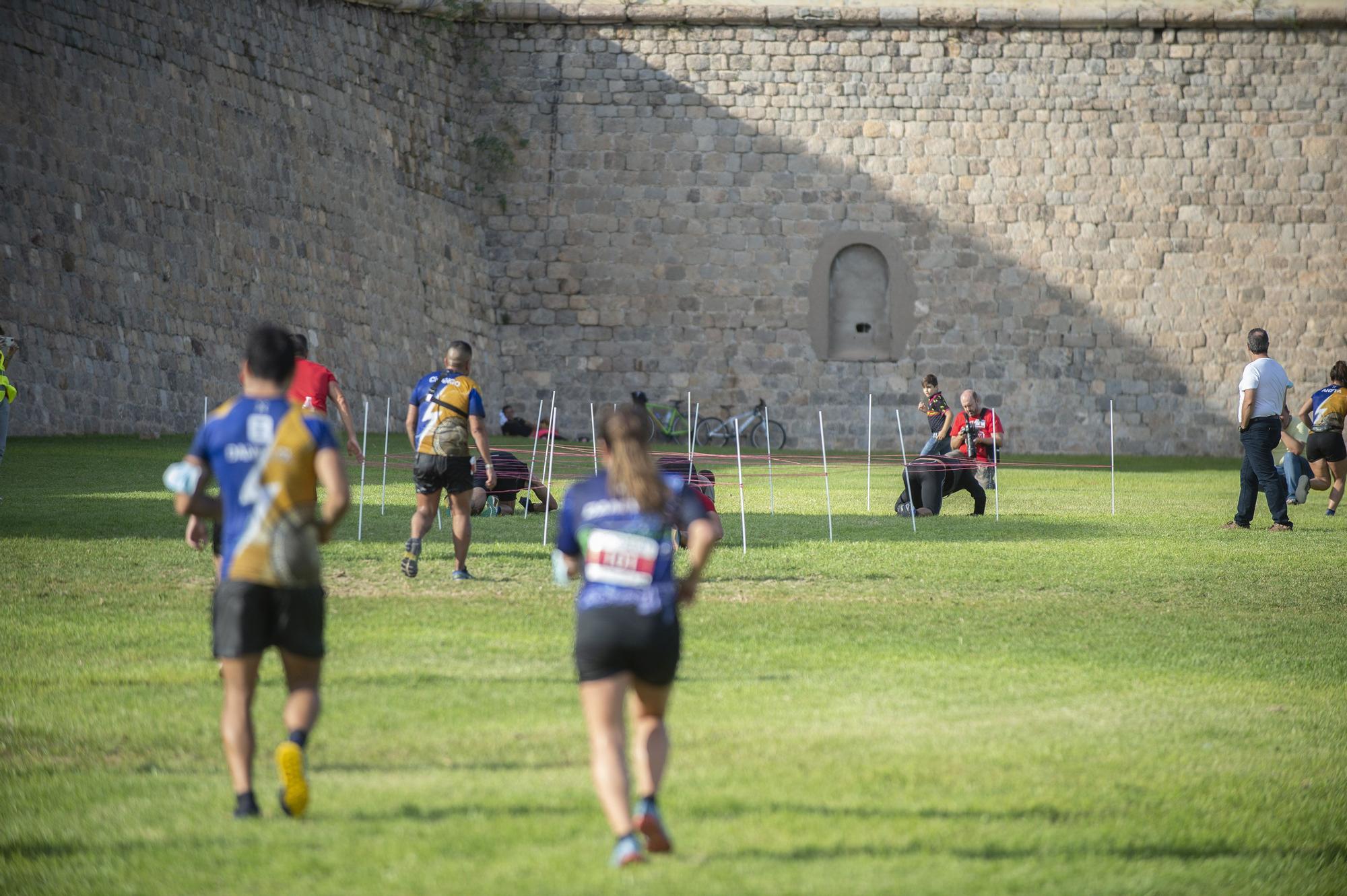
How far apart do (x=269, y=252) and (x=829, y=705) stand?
1802 centimetres

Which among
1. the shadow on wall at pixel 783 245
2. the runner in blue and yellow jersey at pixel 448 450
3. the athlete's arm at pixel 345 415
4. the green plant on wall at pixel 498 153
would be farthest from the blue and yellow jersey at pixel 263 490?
the green plant on wall at pixel 498 153

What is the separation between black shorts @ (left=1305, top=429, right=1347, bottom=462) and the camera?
47.9 feet

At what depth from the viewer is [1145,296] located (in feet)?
92.2

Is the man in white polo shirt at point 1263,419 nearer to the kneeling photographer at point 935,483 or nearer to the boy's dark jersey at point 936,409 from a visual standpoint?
the kneeling photographer at point 935,483

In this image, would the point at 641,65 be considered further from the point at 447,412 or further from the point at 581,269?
the point at 447,412

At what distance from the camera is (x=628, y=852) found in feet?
13.8

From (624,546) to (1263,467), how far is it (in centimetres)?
1005

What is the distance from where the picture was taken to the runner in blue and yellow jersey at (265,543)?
4.63 meters

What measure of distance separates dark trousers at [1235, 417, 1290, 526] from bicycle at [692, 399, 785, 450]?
14.5 meters

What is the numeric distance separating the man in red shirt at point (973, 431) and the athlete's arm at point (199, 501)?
11.4 meters

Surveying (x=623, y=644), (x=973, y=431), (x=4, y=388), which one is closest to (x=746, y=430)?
(x=973, y=431)

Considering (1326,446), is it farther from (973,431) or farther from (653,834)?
(653,834)

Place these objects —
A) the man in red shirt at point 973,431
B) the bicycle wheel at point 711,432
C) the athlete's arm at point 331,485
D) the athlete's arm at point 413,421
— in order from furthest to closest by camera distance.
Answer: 1. the bicycle wheel at point 711,432
2. the man in red shirt at point 973,431
3. the athlete's arm at point 413,421
4. the athlete's arm at point 331,485

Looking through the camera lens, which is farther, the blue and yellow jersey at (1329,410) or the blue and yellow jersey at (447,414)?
the blue and yellow jersey at (1329,410)
